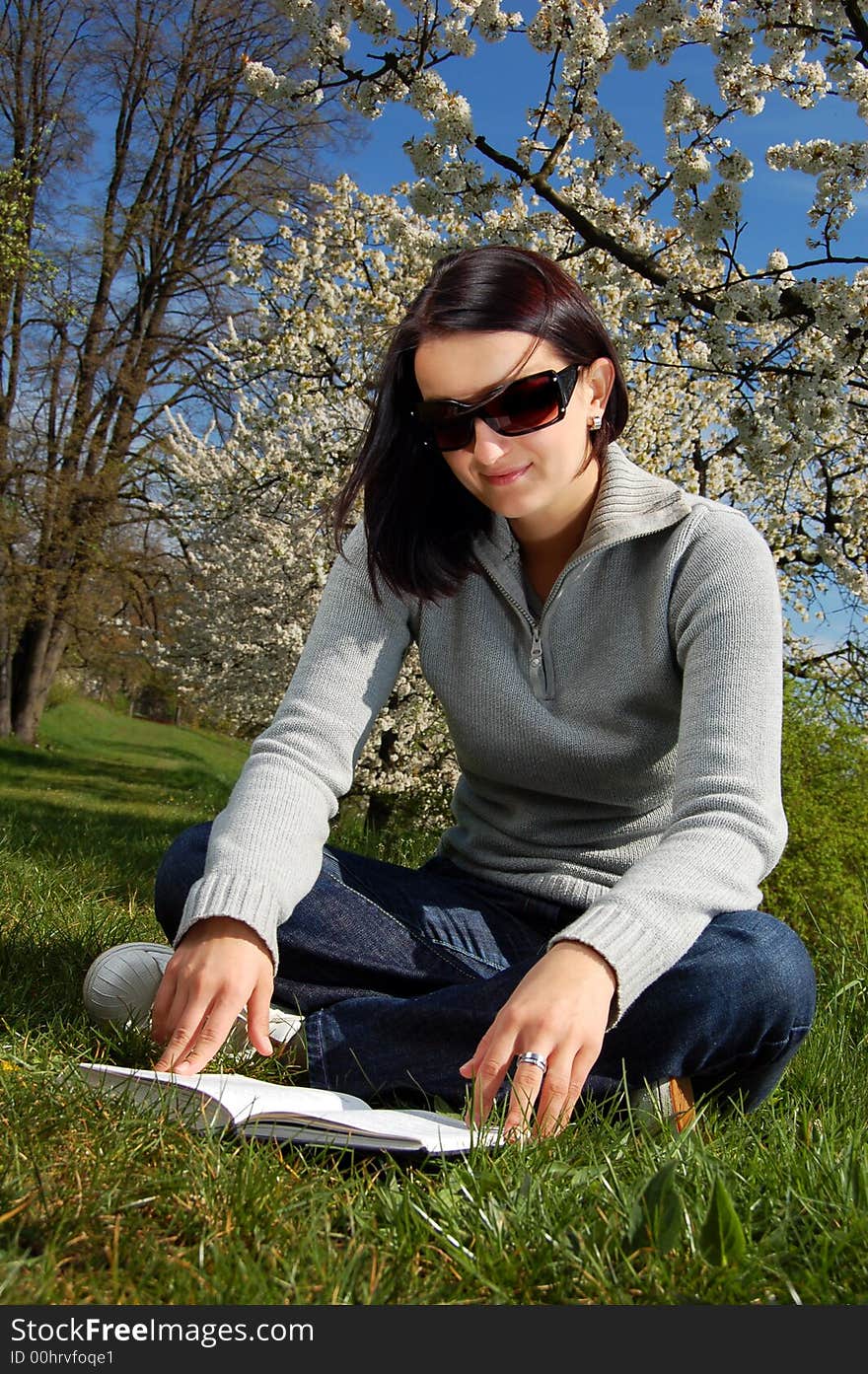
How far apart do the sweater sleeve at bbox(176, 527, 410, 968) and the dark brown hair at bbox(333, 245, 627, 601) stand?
89 mm

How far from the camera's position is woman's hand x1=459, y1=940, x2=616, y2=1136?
1.44m

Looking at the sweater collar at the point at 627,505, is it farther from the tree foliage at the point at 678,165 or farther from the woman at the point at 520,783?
the tree foliage at the point at 678,165

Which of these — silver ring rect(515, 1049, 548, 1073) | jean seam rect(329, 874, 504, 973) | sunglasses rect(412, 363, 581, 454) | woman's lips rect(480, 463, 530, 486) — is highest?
sunglasses rect(412, 363, 581, 454)

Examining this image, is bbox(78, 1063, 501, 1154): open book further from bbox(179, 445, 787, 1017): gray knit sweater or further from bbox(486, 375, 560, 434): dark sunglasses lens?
bbox(486, 375, 560, 434): dark sunglasses lens

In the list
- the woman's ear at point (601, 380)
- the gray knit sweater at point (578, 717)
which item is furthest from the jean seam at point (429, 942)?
the woman's ear at point (601, 380)

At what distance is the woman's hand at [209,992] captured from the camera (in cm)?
164

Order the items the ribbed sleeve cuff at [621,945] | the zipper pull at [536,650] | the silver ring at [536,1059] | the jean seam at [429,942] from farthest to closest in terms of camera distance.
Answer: the zipper pull at [536,650] < the jean seam at [429,942] < the ribbed sleeve cuff at [621,945] < the silver ring at [536,1059]

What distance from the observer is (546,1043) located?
1.43 meters

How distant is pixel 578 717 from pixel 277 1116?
103 centimetres

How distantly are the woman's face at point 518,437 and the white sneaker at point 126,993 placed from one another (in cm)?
105

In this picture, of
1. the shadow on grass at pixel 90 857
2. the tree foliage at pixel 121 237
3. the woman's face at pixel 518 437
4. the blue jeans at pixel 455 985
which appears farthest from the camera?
the tree foliage at pixel 121 237

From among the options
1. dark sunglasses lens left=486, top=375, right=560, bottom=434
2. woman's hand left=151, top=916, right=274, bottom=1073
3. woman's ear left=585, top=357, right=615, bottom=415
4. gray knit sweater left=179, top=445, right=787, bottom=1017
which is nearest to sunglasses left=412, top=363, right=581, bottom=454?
dark sunglasses lens left=486, top=375, right=560, bottom=434

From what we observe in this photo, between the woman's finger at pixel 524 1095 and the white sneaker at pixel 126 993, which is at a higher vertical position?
the woman's finger at pixel 524 1095

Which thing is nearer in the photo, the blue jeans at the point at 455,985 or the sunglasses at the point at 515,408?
the blue jeans at the point at 455,985
